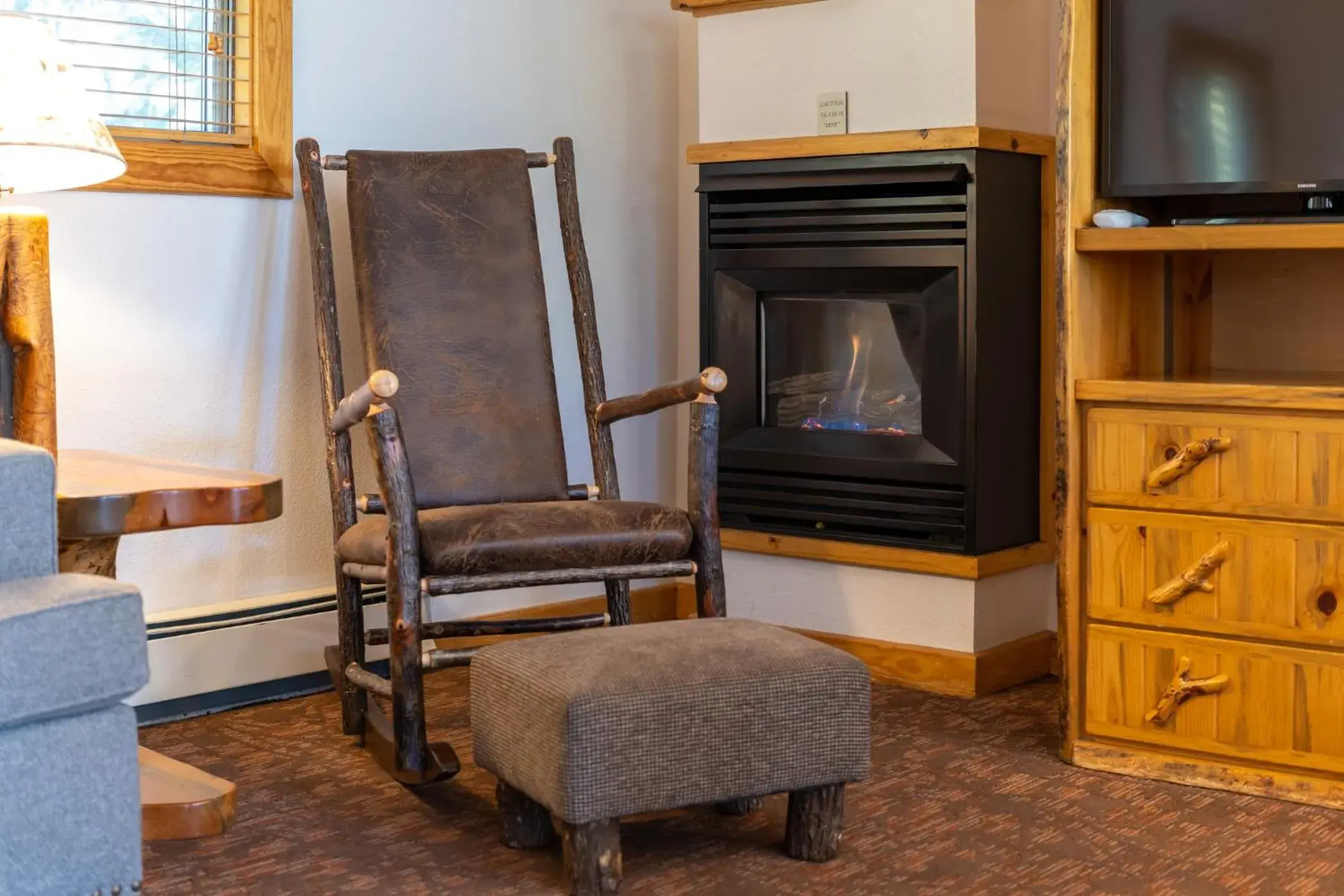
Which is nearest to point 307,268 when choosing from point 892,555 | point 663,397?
point 663,397

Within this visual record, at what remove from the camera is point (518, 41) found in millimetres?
3498

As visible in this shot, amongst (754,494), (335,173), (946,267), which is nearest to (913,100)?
(946,267)

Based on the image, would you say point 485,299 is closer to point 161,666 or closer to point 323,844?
point 161,666

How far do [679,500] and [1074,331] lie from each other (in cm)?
147

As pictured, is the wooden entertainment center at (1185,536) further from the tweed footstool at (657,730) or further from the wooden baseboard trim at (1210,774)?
the tweed footstool at (657,730)

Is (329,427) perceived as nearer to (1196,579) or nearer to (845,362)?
(845,362)

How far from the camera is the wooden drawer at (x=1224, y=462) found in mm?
2406

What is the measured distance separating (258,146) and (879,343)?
1.36 m

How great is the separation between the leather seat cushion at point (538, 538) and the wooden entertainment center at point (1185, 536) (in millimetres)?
717

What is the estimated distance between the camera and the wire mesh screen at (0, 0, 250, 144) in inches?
113

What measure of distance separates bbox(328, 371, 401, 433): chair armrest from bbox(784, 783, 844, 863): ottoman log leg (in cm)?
87

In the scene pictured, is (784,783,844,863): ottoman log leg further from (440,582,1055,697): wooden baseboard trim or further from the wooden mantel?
the wooden mantel

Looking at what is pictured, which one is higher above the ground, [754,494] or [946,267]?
[946,267]

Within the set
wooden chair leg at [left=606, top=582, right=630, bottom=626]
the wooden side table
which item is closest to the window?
the wooden side table
